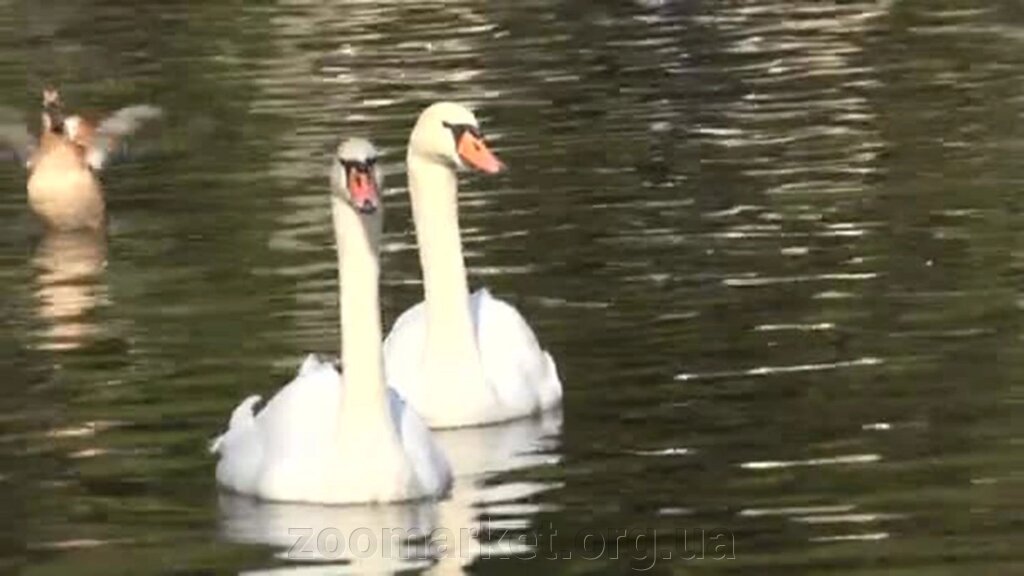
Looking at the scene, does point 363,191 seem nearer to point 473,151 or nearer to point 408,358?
point 473,151

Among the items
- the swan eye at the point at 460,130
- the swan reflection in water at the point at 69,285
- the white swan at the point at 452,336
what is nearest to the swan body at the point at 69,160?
the swan reflection in water at the point at 69,285

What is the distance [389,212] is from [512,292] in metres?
3.89

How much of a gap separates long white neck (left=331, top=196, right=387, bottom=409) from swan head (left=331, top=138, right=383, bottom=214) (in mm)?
117

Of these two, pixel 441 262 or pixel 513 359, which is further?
pixel 441 262

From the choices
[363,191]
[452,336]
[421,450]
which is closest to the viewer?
[363,191]

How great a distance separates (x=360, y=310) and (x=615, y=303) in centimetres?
442

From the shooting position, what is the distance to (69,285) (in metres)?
21.0

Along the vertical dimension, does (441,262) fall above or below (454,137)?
below

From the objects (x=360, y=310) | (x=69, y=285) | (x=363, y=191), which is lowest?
(x=69, y=285)

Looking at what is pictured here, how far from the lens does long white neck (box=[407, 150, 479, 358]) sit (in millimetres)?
16641

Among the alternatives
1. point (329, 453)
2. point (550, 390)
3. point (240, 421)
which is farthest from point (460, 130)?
point (329, 453)

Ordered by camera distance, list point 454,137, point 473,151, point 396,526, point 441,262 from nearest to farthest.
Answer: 1. point 396,526
2. point 473,151
3. point 454,137
4. point 441,262

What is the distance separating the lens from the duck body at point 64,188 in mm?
23781

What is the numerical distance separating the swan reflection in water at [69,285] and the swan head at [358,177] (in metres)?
4.21
